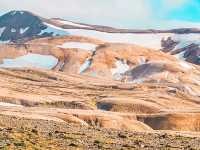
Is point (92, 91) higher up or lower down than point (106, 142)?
lower down

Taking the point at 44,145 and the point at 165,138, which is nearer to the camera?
the point at 44,145

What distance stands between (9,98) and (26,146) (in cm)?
9665

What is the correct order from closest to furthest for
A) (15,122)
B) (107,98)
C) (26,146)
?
(26,146) < (15,122) < (107,98)

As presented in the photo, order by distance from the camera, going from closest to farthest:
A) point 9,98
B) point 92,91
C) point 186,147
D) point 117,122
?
point 186,147
point 117,122
point 9,98
point 92,91

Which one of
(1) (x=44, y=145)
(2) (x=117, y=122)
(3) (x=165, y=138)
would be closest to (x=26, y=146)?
(1) (x=44, y=145)

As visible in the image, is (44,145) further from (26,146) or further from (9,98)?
(9,98)

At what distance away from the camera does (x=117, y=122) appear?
92.3 m

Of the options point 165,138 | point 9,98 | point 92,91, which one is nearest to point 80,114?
point 9,98

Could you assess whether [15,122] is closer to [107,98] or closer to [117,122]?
[117,122]

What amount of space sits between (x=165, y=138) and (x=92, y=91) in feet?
429

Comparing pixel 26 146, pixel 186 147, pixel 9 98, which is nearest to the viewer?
pixel 26 146

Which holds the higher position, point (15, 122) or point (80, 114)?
point (15, 122)

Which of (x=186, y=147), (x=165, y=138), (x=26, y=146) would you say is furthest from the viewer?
(x=165, y=138)

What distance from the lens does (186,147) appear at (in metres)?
36.4
